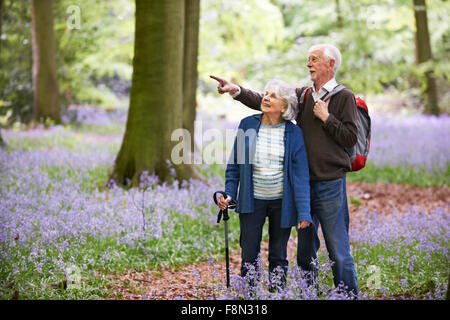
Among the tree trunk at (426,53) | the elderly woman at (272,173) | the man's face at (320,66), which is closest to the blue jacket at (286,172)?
the elderly woman at (272,173)

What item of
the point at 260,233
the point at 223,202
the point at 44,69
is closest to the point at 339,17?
the point at 44,69

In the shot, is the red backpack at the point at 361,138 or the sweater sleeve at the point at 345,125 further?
the red backpack at the point at 361,138

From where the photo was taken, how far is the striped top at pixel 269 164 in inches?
162

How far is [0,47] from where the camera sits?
1623cm

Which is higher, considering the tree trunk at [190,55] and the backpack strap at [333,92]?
the tree trunk at [190,55]

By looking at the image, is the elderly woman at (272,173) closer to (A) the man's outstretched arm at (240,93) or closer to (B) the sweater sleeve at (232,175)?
(B) the sweater sleeve at (232,175)

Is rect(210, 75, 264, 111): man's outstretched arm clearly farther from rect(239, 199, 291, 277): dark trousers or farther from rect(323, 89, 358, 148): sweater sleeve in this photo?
rect(239, 199, 291, 277): dark trousers

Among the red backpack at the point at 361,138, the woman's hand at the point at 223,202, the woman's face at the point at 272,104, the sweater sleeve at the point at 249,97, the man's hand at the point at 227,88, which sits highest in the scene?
the man's hand at the point at 227,88

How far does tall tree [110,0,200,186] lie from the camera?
7.46 meters

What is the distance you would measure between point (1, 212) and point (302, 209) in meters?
3.53

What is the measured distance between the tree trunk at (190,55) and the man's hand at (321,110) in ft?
17.8

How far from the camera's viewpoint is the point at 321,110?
402 centimetres

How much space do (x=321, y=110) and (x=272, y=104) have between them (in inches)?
Answer: 16.2
